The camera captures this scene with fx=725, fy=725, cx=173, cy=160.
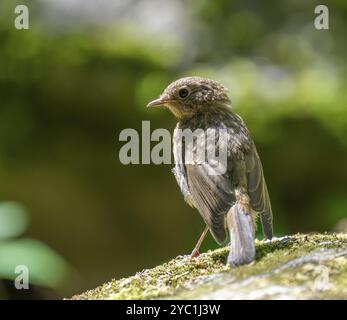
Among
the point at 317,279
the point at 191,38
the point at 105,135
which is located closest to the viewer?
the point at 317,279

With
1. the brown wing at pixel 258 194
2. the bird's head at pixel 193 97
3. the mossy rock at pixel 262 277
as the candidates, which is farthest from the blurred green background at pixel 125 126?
the mossy rock at pixel 262 277

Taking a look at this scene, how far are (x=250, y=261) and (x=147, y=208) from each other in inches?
147

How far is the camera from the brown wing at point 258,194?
4.16m

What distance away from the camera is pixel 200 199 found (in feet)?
13.6

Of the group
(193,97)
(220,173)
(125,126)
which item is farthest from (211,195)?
(125,126)

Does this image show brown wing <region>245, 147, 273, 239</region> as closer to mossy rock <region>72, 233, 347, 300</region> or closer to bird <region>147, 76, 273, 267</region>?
bird <region>147, 76, 273, 267</region>

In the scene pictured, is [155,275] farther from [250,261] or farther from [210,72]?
[210,72]

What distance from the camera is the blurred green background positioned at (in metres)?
7.26

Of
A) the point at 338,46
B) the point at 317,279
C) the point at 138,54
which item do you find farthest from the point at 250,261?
the point at 338,46

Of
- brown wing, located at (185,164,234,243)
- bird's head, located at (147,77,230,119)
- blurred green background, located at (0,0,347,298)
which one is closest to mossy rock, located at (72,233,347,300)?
brown wing, located at (185,164,234,243)

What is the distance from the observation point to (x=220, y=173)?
4172 millimetres

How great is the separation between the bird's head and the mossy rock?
1.06m

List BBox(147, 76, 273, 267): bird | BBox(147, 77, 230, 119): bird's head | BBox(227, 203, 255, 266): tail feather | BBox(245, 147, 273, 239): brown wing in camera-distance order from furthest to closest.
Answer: BBox(147, 77, 230, 119): bird's head
BBox(245, 147, 273, 239): brown wing
BBox(147, 76, 273, 267): bird
BBox(227, 203, 255, 266): tail feather

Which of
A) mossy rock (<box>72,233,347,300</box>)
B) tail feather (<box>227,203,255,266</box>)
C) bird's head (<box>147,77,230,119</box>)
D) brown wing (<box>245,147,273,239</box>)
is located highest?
bird's head (<box>147,77,230,119</box>)
